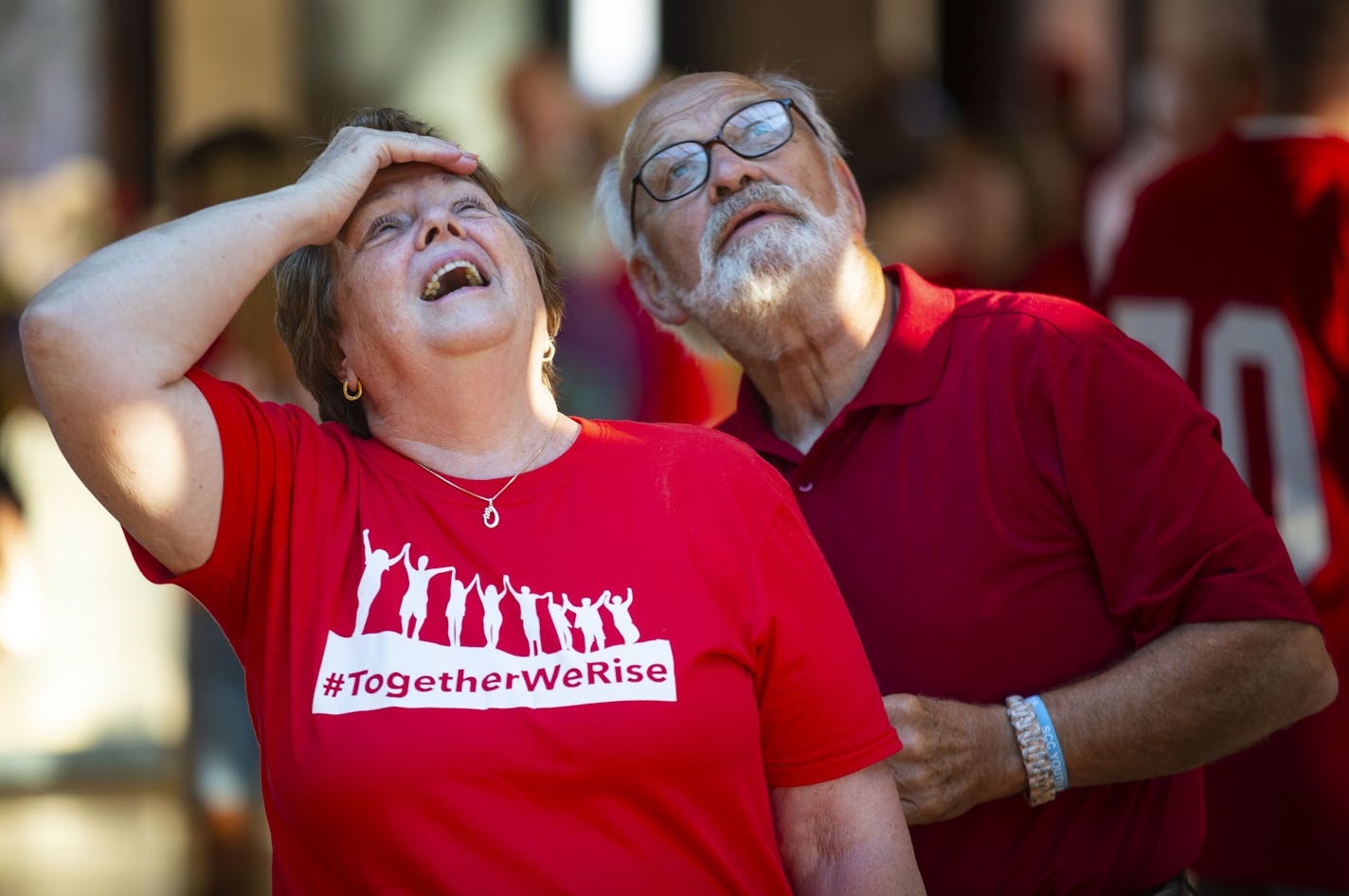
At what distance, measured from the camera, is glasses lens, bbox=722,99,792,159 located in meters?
2.78

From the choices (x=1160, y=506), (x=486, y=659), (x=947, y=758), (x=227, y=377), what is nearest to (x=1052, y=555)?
(x=1160, y=506)

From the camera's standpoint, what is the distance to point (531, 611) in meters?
2.05

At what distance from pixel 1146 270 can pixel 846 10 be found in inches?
217

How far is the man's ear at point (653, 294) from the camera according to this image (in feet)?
9.77

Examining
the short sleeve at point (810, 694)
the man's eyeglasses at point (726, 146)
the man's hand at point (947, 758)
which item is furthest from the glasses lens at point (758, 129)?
the man's hand at point (947, 758)

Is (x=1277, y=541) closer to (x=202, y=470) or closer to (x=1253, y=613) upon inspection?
(x=1253, y=613)

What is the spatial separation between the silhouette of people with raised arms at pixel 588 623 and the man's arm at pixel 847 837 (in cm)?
34

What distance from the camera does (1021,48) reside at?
360 inches

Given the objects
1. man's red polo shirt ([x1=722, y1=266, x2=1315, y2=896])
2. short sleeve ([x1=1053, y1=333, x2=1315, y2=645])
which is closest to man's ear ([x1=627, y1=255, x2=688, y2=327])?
man's red polo shirt ([x1=722, y1=266, x2=1315, y2=896])

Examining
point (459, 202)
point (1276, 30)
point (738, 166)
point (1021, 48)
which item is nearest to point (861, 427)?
point (738, 166)

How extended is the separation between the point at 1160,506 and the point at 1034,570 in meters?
0.21

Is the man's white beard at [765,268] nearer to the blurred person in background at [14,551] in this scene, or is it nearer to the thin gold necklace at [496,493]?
the thin gold necklace at [496,493]

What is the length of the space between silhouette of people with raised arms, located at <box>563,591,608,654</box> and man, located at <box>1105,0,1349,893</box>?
1.62 meters

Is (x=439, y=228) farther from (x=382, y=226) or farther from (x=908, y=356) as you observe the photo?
(x=908, y=356)
